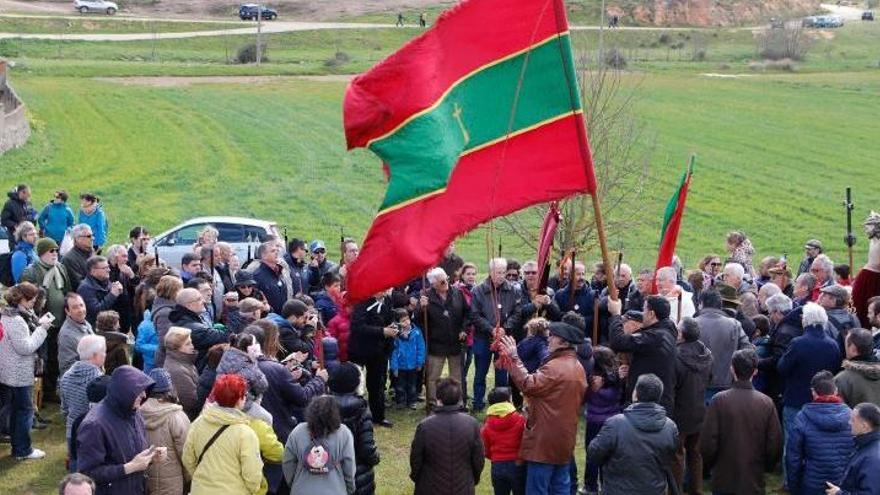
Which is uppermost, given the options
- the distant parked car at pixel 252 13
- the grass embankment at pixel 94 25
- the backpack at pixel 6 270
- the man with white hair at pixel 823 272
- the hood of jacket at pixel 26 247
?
the distant parked car at pixel 252 13

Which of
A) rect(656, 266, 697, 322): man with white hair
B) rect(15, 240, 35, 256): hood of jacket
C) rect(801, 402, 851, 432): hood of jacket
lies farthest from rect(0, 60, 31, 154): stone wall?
rect(801, 402, 851, 432): hood of jacket

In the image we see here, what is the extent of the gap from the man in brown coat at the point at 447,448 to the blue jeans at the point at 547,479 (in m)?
0.67

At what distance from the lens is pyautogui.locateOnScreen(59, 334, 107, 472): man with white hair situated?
1109 cm

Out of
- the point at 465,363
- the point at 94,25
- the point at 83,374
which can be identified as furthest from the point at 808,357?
the point at 94,25

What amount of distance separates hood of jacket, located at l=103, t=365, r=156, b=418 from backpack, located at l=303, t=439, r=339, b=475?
4.28ft

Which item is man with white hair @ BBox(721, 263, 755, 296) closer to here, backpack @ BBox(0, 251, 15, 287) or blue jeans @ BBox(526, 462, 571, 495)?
blue jeans @ BBox(526, 462, 571, 495)

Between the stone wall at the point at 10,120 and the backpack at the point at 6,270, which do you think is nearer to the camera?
the backpack at the point at 6,270

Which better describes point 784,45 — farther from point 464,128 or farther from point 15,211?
point 464,128

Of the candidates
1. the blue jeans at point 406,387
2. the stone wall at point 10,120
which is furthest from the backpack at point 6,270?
the stone wall at point 10,120

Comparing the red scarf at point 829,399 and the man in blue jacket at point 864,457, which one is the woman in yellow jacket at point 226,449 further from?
the red scarf at point 829,399

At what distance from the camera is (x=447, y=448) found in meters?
10.8

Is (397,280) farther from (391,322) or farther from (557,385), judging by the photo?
(391,322)

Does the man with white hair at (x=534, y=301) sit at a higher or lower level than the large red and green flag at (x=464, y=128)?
lower

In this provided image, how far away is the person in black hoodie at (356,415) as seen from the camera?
10.6m
